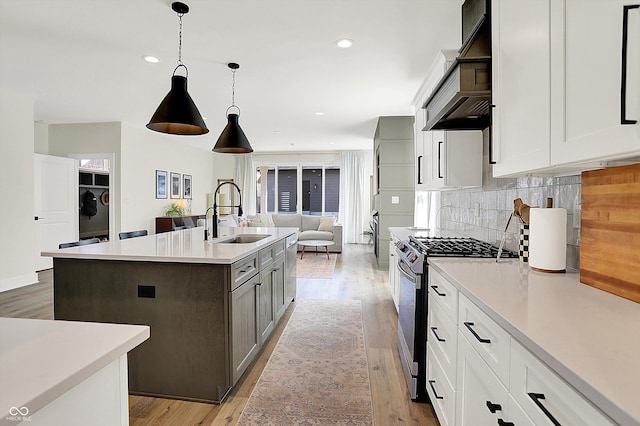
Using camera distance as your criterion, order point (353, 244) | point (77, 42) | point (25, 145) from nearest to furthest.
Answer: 1. point (77, 42)
2. point (25, 145)
3. point (353, 244)

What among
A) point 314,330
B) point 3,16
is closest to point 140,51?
point 3,16

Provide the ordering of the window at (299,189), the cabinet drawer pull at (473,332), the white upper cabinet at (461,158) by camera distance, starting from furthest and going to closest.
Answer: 1. the window at (299,189)
2. the white upper cabinet at (461,158)
3. the cabinet drawer pull at (473,332)

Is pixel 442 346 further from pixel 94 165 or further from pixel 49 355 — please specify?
pixel 94 165

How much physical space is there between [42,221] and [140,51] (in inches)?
158

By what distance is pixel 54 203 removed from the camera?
591 centimetres

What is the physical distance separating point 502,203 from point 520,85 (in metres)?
1.05

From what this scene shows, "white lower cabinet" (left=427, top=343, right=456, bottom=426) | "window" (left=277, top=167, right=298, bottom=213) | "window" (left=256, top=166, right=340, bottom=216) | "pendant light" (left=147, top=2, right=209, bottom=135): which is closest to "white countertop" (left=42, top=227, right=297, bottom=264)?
"pendant light" (left=147, top=2, right=209, bottom=135)

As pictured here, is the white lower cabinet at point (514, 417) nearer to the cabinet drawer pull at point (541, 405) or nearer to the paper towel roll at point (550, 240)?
the cabinet drawer pull at point (541, 405)

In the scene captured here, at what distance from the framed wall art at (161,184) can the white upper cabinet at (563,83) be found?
23.2 ft

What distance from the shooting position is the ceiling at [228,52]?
2656 millimetres

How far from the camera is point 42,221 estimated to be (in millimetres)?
5695

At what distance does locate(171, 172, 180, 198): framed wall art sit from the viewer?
7918mm

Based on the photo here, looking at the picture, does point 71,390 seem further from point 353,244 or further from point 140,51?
point 353,244

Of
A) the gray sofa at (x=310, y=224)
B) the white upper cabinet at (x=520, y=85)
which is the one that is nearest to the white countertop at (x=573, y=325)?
the white upper cabinet at (x=520, y=85)
